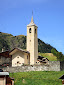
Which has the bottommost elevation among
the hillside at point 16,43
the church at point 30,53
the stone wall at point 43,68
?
the stone wall at point 43,68

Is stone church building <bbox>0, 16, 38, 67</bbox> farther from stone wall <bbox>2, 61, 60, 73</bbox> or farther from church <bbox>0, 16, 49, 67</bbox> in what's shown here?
stone wall <bbox>2, 61, 60, 73</bbox>

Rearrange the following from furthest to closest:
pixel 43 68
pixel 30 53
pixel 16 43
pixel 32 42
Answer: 1. pixel 16 43
2. pixel 32 42
3. pixel 30 53
4. pixel 43 68

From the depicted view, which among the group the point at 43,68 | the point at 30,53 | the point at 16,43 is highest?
the point at 16,43

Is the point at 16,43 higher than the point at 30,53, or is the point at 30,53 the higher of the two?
the point at 16,43

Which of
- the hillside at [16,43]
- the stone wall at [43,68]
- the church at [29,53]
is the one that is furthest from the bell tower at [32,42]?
the hillside at [16,43]

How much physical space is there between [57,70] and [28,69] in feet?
20.2

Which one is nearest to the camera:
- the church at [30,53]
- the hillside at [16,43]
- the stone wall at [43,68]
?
the stone wall at [43,68]

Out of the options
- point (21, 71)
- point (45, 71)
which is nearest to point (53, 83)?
point (45, 71)

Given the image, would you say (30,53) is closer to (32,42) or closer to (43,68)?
(32,42)

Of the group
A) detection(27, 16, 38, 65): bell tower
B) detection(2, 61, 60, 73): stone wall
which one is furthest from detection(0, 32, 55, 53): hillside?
detection(2, 61, 60, 73): stone wall

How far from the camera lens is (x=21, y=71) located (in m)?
49.5

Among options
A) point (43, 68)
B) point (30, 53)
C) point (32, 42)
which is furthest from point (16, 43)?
point (43, 68)

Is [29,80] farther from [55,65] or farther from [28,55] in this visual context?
[28,55]

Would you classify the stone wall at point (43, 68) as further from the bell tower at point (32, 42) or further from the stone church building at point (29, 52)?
the bell tower at point (32, 42)
